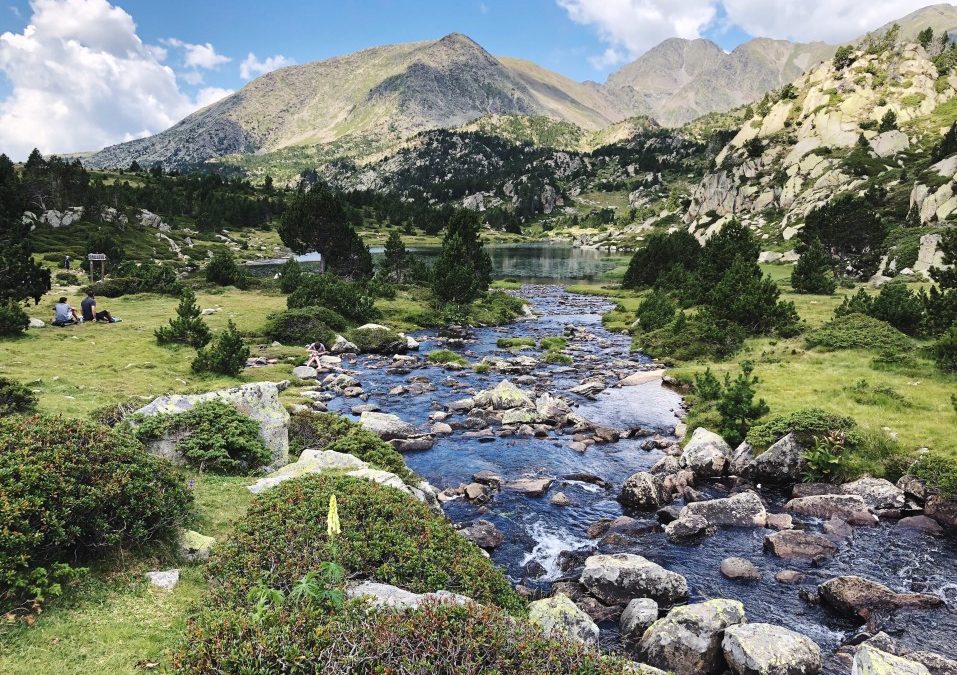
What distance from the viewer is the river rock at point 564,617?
10.2 meters

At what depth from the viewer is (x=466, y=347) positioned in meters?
43.5

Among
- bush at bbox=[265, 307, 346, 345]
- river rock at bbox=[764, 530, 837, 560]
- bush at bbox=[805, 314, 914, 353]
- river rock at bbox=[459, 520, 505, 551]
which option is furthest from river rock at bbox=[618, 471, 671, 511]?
bush at bbox=[265, 307, 346, 345]

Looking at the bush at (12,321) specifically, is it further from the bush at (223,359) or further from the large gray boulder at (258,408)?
the large gray boulder at (258,408)

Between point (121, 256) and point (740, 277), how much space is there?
68397mm

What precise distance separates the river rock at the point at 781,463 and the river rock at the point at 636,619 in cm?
977

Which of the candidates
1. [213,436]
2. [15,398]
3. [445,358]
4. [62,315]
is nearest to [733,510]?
[213,436]

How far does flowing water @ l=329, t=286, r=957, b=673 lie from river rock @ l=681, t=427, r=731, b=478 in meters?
0.72

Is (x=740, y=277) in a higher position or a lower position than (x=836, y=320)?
higher

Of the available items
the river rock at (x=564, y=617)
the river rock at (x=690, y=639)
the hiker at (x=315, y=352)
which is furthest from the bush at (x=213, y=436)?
the hiker at (x=315, y=352)

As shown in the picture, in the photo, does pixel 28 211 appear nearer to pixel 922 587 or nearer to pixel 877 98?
pixel 922 587

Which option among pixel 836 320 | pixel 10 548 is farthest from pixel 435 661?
pixel 836 320

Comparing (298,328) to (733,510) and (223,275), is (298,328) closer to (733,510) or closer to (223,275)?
(223,275)

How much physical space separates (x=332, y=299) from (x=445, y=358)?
47.3ft

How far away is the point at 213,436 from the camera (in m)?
14.7
